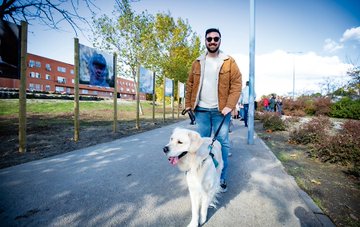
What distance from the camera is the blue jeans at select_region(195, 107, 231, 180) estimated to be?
311 centimetres

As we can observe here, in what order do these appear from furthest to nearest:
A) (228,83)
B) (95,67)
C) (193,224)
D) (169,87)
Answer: (169,87) → (95,67) → (228,83) → (193,224)

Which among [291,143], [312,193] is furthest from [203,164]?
[291,143]

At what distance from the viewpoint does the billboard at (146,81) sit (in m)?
10.4

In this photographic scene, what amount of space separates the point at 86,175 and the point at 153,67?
16622mm

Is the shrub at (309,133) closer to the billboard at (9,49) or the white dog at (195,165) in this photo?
the white dog at (195,165)

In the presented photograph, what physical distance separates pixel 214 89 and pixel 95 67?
5.48 meters

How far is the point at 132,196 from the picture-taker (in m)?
2.90

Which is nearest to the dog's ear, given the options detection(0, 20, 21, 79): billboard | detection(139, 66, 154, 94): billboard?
detection(0, 20, 21, 79): billboard

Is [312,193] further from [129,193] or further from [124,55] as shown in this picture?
[124,55]

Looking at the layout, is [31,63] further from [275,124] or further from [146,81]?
[275,124]

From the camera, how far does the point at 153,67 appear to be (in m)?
19.3

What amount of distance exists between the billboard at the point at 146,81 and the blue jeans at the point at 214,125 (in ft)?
24.7

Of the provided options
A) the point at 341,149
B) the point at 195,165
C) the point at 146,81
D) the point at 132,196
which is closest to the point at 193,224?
the point at 195,165

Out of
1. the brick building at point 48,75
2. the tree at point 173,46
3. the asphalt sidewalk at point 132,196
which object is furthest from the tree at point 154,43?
the brick building at point 48,75
